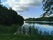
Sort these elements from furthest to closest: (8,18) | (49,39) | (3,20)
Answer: (8,18)
(3,20)
(49,39)

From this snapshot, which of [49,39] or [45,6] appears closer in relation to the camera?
[49,39]

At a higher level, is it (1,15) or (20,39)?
(1,15)

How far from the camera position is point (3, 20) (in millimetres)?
74312

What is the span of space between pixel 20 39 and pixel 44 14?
213 inches

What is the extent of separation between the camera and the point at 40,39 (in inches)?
853

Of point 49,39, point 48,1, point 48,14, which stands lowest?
point 49,39

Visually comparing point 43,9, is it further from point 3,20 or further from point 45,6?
point 3,20

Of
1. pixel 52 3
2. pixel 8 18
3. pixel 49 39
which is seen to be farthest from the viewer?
pixel 8 18

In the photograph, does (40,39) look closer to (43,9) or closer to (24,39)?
(24,39)

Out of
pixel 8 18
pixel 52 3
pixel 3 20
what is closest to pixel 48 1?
pixel 52 3

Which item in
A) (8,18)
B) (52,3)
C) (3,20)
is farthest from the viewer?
(8,18)

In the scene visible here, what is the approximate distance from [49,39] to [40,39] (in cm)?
98

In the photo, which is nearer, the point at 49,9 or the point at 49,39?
the point at 49,39

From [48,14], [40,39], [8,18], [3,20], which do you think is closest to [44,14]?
[48,14]
